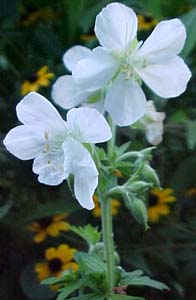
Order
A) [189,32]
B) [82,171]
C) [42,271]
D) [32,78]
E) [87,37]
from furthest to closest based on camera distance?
[87,37], [32,78], [42,271], [189,32], [82,171]

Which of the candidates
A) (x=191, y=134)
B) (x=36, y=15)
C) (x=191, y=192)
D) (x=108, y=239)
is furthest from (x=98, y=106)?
(x=36, y=15)

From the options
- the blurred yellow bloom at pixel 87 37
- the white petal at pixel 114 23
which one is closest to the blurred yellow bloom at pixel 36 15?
the blurred yellow bloom at pixel 87 37

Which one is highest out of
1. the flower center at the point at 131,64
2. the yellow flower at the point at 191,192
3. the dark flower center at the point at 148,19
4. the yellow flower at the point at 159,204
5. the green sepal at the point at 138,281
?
the flower center at the point at 131,64

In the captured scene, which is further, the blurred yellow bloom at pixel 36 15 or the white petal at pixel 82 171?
the blurred yellow bloom at pixel 36 15

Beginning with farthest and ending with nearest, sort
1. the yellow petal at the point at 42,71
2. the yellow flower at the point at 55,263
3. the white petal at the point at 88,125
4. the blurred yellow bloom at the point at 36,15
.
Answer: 1. the blurred yellow bloom at the point at 36,15
2. the yellow petal at the point at 42,71
3. the yellow flower at the point at 55,263
4. the white petal at the point at 88,125

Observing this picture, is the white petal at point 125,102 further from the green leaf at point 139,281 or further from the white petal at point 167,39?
the green leaf at point 139,281

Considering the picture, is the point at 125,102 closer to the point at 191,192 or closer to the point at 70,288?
the point at 70,288

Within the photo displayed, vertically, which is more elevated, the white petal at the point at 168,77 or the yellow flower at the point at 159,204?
the white petal at the point at 168,77
